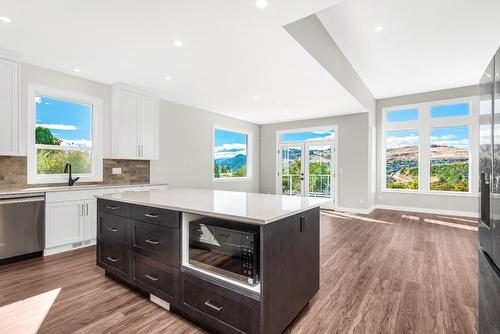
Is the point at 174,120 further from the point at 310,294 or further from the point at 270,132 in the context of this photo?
the point at 310,294

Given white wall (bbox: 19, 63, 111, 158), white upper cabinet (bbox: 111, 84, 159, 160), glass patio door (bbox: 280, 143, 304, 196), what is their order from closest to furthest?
white wall (bbox: 19, 63, 111, 158) < white upper cabinet (bbox: 111, 84, 159, 160) < glass patio door (bbox: 280, 143, 304, 196)

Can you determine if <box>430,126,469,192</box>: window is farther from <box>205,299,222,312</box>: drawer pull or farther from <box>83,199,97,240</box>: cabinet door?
<box>83,199,97,240</box>: cabinet door

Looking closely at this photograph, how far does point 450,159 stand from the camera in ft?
20.1

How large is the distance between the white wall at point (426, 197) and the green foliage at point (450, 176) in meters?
0.23

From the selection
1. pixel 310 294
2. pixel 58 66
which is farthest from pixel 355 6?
pixel 58 66

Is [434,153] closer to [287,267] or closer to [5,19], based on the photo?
[287,267]

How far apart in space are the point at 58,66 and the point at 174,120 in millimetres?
2193

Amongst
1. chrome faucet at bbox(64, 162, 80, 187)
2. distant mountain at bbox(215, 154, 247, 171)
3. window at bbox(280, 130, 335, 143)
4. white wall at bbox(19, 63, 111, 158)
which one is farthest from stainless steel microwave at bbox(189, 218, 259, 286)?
window at bbox(280, 130, 335, 143)

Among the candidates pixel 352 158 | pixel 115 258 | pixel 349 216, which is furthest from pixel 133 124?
pixel 352 158

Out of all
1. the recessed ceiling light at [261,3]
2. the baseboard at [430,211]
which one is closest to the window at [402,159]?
the baseboard at [430,211]

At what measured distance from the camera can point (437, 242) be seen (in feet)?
12.7

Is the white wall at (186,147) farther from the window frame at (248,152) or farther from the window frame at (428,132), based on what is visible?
the window frame at (428,132)

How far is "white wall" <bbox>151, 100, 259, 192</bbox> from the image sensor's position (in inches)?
204

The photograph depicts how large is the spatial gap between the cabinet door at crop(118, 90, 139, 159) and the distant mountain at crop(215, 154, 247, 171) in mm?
2515
